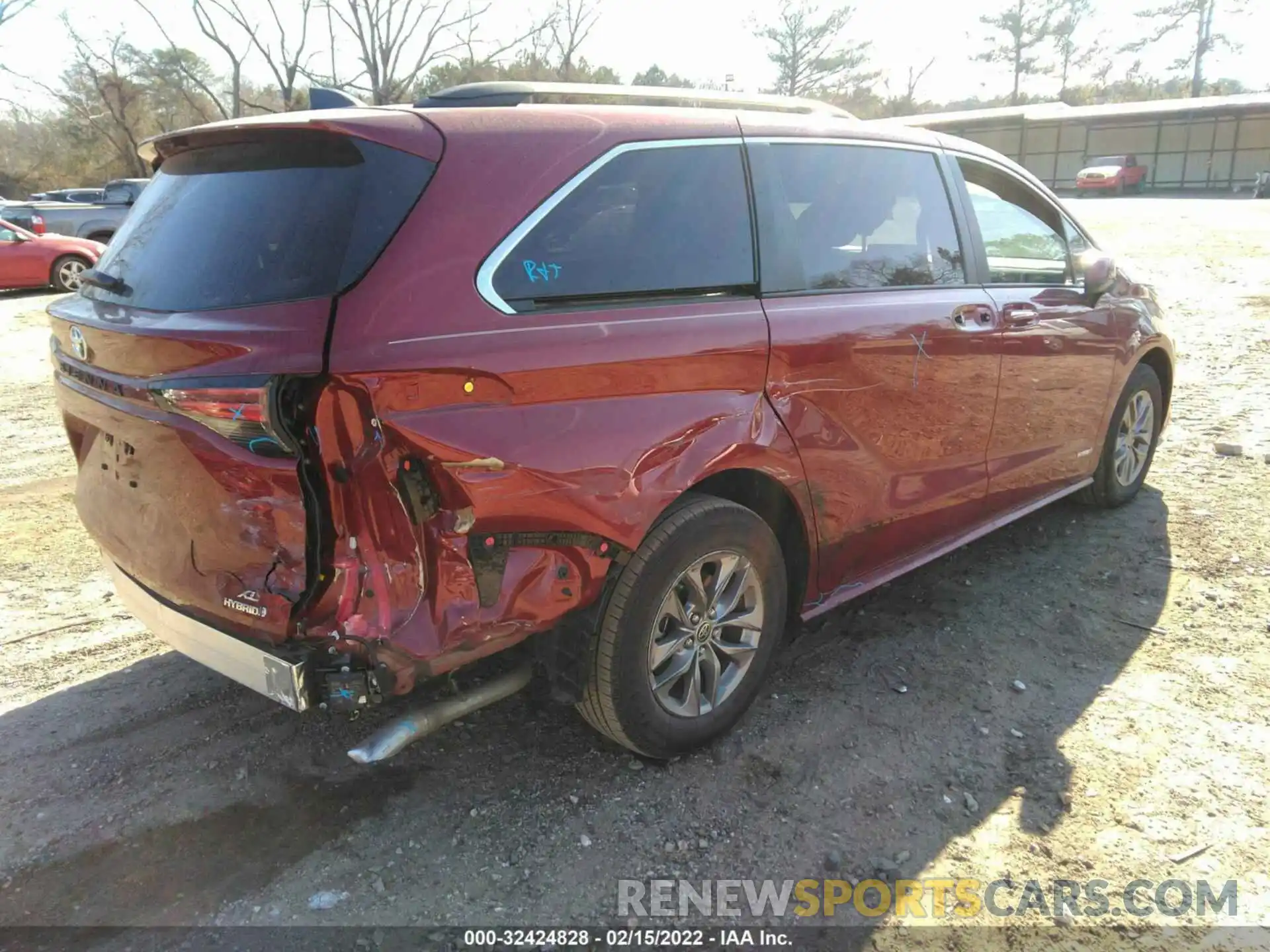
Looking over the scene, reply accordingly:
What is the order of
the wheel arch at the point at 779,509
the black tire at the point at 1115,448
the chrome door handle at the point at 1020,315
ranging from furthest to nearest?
the black tire at the point at 1115,448
the chrome door handle at the point at 1020,315
the wheel arch at the point at 779,509

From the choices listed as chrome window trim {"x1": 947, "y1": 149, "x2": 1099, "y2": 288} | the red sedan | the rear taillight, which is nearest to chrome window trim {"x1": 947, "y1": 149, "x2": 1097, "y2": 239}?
chrome window trim {"x1": 947, "y1": 149, "x2": 1099, "y2": 288}

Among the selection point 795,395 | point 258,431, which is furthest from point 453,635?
point 795,395

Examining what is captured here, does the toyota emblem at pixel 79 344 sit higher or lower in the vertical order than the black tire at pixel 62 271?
higher

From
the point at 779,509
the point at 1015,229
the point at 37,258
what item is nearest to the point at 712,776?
the point at 779,509

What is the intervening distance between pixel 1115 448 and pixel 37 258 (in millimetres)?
15631

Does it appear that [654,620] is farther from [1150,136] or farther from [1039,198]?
[1150,136]

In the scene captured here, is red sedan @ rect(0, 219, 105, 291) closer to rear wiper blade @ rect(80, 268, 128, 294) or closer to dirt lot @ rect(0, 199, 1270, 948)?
dirt lot @ rect(0, 199, 1270, 948)

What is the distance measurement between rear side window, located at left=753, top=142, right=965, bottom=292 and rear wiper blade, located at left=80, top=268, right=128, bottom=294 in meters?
1.97

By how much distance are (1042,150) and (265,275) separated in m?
48.7

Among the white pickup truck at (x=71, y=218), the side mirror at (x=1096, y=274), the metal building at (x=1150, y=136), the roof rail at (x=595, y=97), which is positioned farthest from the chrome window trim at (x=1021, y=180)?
the metal building at (x=1150, y=136)

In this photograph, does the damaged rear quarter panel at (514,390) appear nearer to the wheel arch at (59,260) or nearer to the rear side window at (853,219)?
the rear side window at (853,219)

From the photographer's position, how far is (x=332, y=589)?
2.27 meters

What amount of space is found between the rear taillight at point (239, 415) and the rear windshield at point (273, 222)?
0.26 meters

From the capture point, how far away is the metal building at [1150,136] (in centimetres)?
3691
